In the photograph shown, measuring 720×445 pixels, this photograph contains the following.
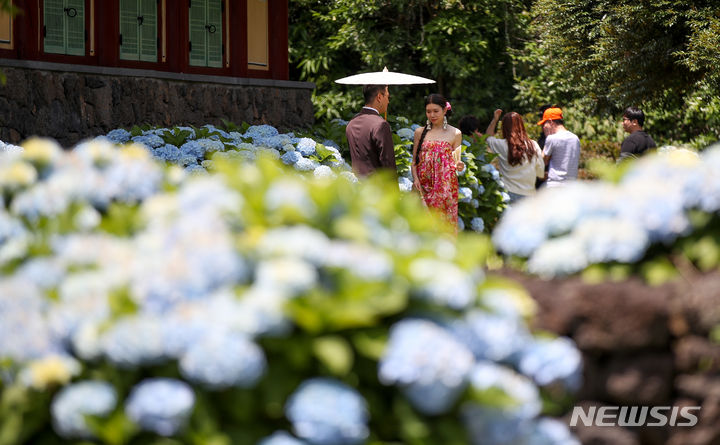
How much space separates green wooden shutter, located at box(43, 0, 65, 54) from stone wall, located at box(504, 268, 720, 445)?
34.7ft

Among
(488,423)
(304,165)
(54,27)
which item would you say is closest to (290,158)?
(304,165)

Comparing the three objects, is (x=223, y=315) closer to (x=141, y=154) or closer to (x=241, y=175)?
(x=241, y=175)

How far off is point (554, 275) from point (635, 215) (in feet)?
1.03

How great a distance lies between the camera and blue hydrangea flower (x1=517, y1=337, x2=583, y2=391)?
2471 millimetres

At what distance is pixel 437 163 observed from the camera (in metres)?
7.79

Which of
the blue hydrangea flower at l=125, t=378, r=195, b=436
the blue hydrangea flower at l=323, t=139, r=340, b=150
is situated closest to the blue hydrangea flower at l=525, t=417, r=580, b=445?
the blue hydrangea flower at l=125, t=378, r=195, b=436

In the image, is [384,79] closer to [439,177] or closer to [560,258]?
[439,177]

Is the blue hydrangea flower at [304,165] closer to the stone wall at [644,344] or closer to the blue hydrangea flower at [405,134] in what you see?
the blue hydrangea flower at [405,134]

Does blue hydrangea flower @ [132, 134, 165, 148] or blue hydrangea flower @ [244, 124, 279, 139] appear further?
blue hydrangea flower @ [244, 124, 279, 139]

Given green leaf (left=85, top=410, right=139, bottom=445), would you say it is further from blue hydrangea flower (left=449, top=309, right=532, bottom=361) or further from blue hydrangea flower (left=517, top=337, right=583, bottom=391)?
blue hydrangea flower (left=517, top=337, right=583, bottom=391)

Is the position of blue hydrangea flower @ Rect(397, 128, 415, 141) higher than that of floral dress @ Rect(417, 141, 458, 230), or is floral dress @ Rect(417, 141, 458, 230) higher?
blue hydrangea flower @ Rect(397, 128, 415, 141)

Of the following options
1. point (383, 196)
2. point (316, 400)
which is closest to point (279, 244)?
point (316, 400)

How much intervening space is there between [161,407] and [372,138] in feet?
17.2

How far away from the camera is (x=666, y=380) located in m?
2.70
